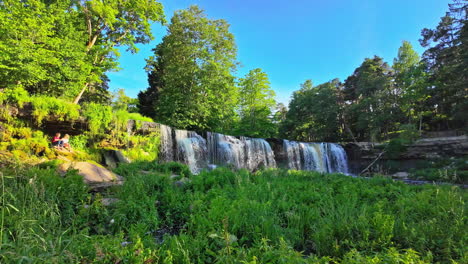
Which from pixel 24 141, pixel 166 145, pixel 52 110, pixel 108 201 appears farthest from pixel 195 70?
pixel 108 201

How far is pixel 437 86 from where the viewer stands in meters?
21.3

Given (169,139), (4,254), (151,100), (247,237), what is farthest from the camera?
(151,100)

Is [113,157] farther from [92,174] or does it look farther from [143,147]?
[92,174]

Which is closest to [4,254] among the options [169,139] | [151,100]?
[169,139]

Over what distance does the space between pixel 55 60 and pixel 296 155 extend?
684 inches

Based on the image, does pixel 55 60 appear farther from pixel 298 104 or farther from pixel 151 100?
pixel 298 104

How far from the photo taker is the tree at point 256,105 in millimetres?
26234

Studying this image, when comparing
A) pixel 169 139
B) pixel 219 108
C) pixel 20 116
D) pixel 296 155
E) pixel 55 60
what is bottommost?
pixel 296 155

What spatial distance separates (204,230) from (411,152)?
2200 centimetres

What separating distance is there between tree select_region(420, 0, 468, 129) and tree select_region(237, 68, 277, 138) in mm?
17522

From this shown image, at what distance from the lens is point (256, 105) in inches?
1073

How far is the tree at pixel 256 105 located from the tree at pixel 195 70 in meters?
6.61

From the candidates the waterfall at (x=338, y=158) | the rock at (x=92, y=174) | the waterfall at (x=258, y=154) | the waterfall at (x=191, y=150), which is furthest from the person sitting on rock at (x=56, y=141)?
the waterfall at (x=338, y=158)

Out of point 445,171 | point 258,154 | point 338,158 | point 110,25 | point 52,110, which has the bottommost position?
point 338,158
